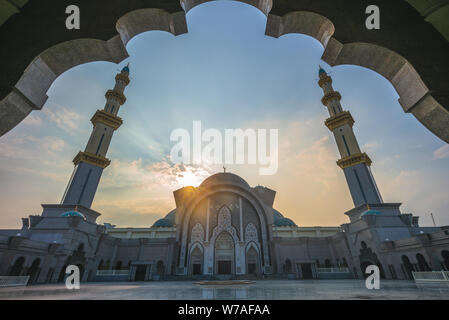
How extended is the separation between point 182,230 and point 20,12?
2396cm

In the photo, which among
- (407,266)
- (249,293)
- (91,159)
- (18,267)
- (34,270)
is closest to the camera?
(249,293)

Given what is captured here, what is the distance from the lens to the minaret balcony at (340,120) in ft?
84.2

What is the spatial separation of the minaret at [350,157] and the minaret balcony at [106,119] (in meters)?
28.4

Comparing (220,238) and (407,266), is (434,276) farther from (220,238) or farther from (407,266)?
(220,238)

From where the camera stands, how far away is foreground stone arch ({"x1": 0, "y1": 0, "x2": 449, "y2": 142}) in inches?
107

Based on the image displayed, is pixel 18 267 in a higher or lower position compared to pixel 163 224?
lower

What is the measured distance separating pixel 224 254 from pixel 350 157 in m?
18.9

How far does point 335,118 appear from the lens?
26.2 meters

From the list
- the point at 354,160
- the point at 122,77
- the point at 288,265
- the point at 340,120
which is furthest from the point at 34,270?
the point at 340,120

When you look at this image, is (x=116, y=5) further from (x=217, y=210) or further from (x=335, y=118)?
(x=335, y=118)

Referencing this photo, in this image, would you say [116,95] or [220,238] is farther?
[116,95]

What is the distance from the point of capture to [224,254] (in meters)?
23.2

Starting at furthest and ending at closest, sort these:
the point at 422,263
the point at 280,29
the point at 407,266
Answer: the point at 407,266 → the point at 422,263 → the point at 280,29

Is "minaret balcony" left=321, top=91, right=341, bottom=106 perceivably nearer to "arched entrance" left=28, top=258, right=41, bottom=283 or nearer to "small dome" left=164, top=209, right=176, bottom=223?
"small dome" left=164, top=209, right=176, bottom=223
